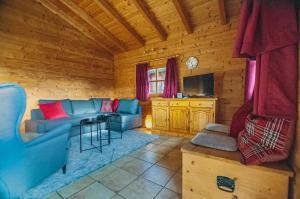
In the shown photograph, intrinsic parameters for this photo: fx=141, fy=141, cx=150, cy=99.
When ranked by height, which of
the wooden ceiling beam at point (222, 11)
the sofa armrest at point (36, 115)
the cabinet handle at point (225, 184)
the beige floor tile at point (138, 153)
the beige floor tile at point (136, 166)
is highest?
the wooden ceiling beam at point (222, 11)

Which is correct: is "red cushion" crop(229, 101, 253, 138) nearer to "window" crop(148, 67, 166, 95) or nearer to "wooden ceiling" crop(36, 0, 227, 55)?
"wooden ceiling" crop(36, 0, 227, 55)

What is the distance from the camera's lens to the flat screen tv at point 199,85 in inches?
126

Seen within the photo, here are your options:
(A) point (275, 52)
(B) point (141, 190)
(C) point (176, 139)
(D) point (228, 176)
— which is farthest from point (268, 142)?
(C) point (176, 139)

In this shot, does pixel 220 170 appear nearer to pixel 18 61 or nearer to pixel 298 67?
pixel 298 67

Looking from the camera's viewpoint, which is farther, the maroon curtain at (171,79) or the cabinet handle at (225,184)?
the maroon curtain at (171,79)

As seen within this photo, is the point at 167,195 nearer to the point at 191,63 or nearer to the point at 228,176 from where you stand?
the point at 228,176

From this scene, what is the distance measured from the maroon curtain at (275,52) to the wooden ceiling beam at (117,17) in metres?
3.24

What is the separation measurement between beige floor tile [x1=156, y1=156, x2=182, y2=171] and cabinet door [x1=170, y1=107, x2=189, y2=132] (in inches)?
46.2

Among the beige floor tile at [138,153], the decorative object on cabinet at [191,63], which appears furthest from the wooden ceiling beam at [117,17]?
the beige floor tile at [138,153]

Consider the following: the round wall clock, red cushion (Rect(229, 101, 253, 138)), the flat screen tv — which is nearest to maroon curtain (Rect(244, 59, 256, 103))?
red cushion (Rect(229, 101, 253, 138))

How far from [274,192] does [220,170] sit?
0.99 feet

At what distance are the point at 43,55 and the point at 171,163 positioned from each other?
3945 mm

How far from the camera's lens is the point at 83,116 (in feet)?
11.5

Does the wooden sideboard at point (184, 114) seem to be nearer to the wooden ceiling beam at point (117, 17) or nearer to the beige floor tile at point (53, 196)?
the wooden ceiling beam at point (117, 17)
